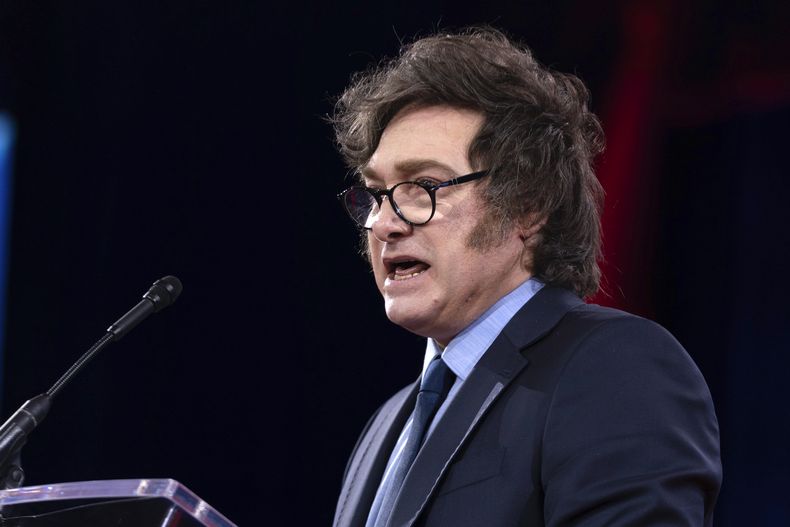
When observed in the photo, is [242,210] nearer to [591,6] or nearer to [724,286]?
[591,6]

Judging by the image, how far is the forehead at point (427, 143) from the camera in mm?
1941

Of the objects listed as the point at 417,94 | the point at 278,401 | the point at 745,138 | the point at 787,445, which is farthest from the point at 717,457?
the point at 278,401

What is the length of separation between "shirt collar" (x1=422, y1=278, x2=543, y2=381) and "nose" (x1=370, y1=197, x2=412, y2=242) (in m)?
0.23

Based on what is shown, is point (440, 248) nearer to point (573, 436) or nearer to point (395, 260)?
point (395, 260)

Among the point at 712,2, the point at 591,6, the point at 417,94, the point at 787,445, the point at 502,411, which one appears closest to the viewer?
the point at 502,411

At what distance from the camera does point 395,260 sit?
6.31 feet

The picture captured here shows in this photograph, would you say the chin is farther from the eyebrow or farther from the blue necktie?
the eyebrow

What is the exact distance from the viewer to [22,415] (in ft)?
5.10

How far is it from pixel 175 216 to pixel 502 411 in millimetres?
2172

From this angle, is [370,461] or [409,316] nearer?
[409,316]

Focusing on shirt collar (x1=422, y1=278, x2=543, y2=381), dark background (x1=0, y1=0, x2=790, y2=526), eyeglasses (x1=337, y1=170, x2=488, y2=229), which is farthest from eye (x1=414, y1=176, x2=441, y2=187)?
dark background (x1=0, y1=0, x2=790, y2=526)

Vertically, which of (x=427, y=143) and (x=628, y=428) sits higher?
(x=427, y=143)

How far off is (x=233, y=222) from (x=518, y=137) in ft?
5.86

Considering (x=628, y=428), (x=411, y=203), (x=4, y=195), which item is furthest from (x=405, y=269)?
(x=4, y=195)
